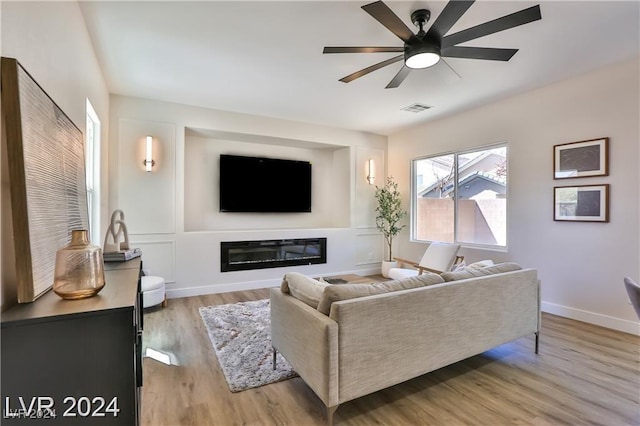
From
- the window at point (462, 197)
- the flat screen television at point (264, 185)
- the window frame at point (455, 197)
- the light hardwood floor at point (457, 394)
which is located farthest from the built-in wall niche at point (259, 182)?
the light hardwood floor at point (457, 394)

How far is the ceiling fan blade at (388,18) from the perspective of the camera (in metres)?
1.83

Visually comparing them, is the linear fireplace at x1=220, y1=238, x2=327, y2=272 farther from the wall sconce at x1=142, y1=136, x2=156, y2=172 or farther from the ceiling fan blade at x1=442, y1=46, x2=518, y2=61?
the ceiling fan blade at x1=442, y1=46, x2=518, y2=61

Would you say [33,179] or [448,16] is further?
[448,16]

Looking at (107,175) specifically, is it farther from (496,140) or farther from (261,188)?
(496,140)

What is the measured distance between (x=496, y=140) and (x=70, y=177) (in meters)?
4.83

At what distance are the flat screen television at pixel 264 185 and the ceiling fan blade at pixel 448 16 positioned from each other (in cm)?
369

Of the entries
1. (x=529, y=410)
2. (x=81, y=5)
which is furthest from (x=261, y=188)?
(x=529, y=410)

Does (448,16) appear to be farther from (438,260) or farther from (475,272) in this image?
(438,260)

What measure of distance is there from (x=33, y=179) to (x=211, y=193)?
12.9ft

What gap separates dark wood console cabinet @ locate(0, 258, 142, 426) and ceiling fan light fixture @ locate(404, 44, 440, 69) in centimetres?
246

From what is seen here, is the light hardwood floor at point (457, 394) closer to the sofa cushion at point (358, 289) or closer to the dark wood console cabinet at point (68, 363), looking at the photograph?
the sofa cushion at point (358, 289)

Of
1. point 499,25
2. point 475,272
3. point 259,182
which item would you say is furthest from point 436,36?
point 259,182

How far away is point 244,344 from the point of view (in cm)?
283

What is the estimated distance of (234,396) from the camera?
2.09 meters
